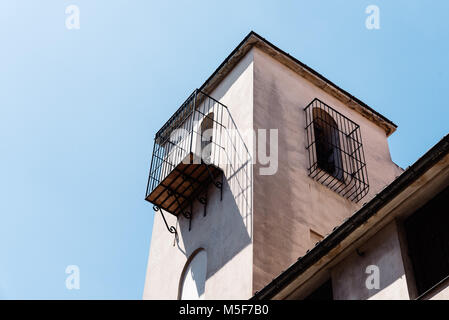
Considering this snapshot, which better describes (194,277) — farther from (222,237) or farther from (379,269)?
(379,269)

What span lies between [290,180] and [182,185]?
258cm

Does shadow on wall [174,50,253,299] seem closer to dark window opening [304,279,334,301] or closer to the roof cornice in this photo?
the roof cornice

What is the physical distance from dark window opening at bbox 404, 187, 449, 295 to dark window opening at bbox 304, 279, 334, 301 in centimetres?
149

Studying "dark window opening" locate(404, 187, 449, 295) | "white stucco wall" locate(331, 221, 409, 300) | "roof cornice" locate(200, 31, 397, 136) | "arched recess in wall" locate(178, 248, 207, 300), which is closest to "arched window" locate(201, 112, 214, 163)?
"roof cornice" locate(200, 31, 397, 136)

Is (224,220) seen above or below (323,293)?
above

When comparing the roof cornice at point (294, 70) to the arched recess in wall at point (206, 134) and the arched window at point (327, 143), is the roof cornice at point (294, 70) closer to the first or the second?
the arched window at point (327, 143)

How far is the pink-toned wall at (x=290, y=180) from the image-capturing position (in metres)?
13.1

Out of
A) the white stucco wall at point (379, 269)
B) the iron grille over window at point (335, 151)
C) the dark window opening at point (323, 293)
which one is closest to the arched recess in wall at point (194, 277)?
the iron grille over window at point (335, 151)

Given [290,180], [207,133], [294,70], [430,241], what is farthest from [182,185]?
[430,241]

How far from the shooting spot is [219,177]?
50.2ft

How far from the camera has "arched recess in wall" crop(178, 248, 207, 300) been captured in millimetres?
14023

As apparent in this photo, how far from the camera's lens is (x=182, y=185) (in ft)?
51.4
